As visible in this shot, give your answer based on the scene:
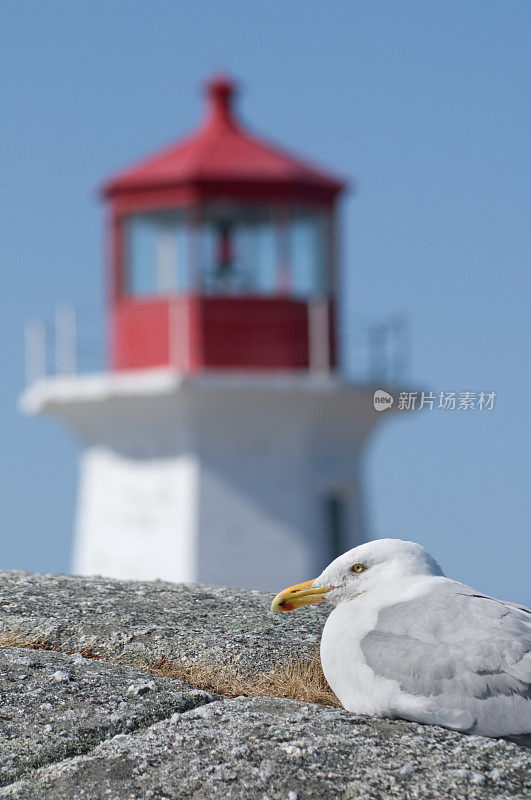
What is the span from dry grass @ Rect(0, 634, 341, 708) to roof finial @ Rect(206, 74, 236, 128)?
16.3 m

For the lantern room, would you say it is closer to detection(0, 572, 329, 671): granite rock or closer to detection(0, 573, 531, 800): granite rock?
detection(0, 572, 329, 671): granite rock

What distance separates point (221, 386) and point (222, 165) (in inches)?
136

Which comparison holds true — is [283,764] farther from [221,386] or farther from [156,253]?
[156,253]

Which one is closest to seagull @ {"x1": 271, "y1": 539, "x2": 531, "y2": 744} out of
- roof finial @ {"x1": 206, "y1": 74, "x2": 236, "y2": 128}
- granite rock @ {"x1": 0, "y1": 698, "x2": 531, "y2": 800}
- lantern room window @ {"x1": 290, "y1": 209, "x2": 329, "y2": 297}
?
granite rock @ {"x1": 0, "y1": 698, "x2": 531, "y2": 800}

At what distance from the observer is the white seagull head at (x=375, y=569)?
5.61 m

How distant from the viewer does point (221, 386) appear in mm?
18891

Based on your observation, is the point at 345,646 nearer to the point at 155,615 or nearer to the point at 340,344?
the point at 155,615

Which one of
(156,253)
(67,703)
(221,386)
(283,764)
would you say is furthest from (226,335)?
(283,764)

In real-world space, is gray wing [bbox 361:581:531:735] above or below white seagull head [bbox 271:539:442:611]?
below

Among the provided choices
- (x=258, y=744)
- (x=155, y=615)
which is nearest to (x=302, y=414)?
(x=155, y=615)

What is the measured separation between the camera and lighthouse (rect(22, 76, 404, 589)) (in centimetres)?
1925

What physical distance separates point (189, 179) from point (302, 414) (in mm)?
3844

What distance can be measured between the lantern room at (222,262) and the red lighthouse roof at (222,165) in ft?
0.07

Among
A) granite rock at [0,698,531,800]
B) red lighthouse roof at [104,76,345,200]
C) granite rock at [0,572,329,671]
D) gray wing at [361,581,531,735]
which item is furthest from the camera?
red lighthouse roof at [104,76,345,200]
